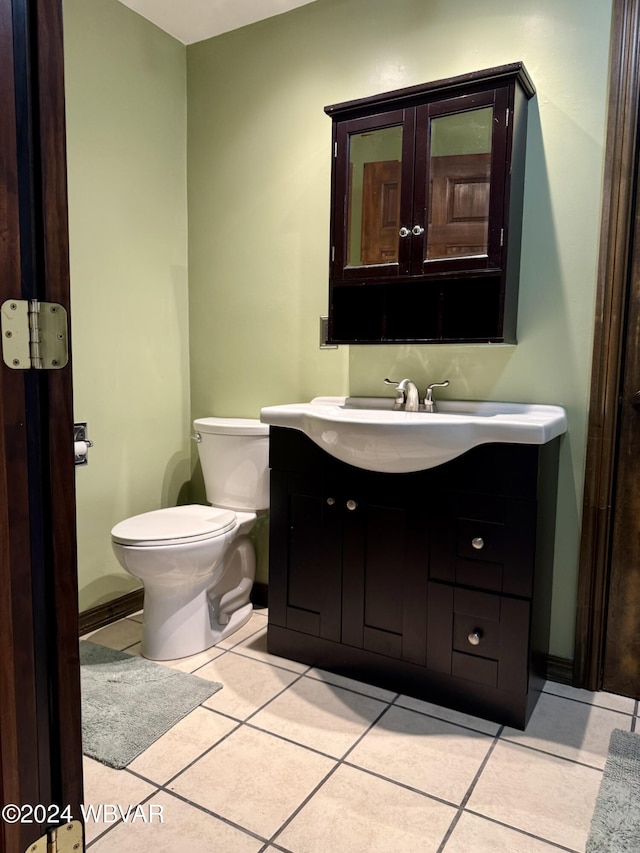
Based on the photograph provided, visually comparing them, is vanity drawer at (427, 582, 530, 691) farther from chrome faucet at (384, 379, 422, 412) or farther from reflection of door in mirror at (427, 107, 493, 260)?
reflection of door in mirror at (427, 107, 493, 260)

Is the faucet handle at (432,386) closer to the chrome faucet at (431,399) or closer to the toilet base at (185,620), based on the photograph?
the chrome faucet at (431,399)

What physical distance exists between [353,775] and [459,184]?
1696 millimetres

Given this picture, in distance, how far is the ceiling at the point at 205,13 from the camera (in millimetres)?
2215

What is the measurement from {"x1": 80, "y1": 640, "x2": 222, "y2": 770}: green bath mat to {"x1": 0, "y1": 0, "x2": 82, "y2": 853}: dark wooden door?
0.77 m

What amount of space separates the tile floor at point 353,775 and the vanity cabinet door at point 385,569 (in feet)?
0.59

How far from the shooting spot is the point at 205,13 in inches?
90.0

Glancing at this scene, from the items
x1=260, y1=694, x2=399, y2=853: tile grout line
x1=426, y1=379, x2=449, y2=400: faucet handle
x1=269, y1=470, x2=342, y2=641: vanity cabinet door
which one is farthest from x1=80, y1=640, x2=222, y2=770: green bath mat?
x1=426, y1=379, x2=449, y2=400: faucet handle

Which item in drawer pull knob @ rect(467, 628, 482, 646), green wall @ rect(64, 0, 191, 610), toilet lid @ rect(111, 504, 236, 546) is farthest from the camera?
green wall @ rect(64, 0, 191, 610)

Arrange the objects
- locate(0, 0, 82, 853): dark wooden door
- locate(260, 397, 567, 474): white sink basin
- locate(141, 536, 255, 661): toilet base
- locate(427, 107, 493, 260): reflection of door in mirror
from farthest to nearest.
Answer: locate(141, 536, 255, 661): toilet base → locate(427, 107, 493, 260): reflection of door in mirror → locate(260, 397, 567, 474): white sink basin → locate(0, 0, 82, 853): dark wooden door

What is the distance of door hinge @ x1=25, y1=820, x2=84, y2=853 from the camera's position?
81 centimetres

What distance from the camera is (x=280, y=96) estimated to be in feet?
7.60

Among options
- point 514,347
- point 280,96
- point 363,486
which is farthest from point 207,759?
point 280,96

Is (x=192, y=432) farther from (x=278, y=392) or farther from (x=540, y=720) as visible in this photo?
(x=540, y=720)

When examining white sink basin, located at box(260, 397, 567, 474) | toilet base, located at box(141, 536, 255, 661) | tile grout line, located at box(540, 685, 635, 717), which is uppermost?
white sink basin, located at box(260, 397, 567, 474)
